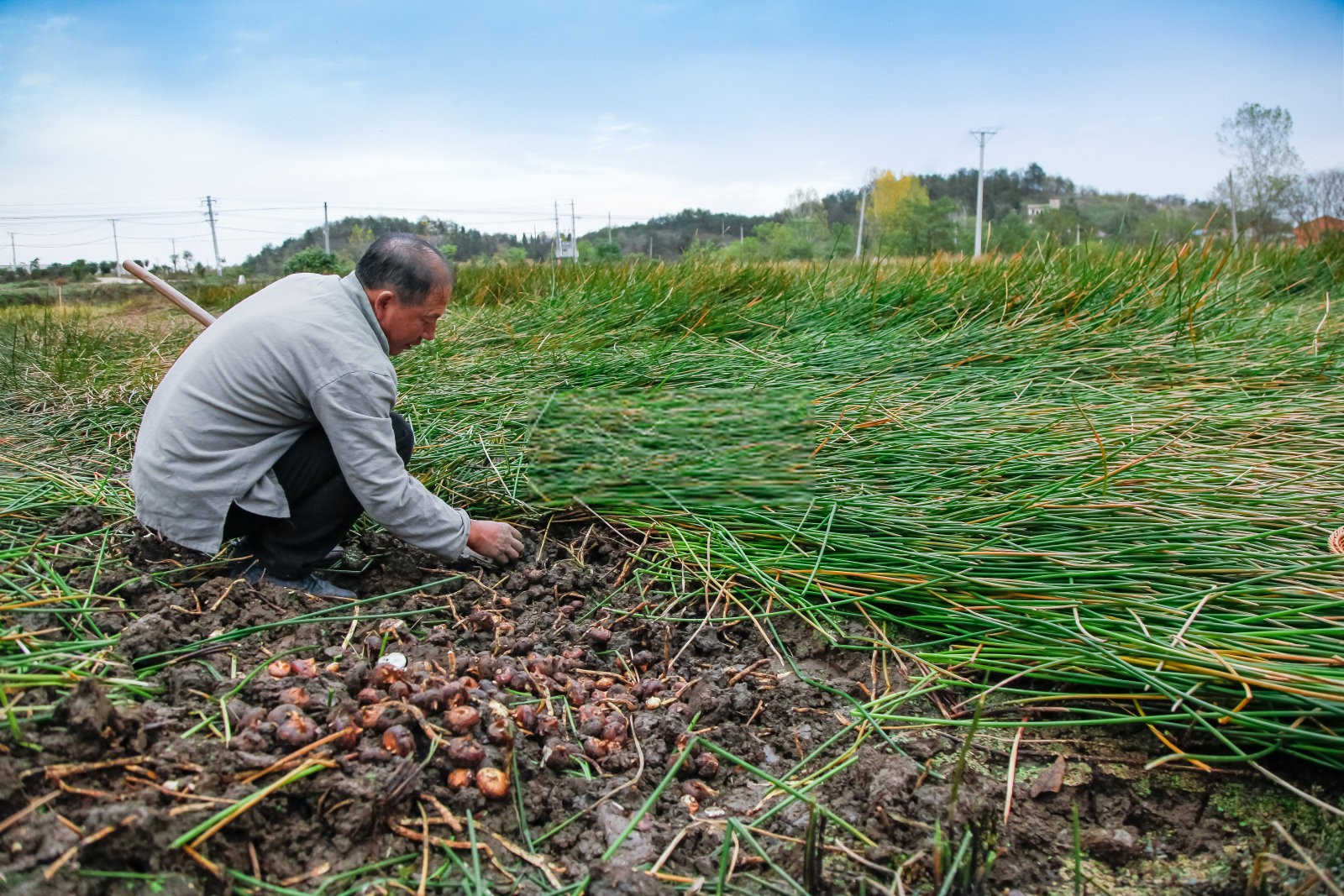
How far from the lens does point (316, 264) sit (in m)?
12.4

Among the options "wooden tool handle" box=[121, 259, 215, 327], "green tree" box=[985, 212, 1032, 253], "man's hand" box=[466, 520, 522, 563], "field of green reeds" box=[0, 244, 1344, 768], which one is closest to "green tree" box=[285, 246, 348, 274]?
"field of green reeds" box=[0, 244, 1344, 768]

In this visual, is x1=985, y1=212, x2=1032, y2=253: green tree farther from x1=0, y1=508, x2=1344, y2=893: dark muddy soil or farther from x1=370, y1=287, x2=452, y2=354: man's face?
x1=0, y1=508, x2=1344, y2=893: dark muddy soil

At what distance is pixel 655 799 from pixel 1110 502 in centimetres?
138

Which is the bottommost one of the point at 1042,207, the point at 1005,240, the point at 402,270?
the point at 402,270

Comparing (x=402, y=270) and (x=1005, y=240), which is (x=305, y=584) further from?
(x=1005, y=240)

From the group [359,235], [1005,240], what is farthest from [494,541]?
[359,235]

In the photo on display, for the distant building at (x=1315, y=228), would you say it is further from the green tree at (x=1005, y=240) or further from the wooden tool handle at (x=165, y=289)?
the wooden tool handle at (x=165, y=289)

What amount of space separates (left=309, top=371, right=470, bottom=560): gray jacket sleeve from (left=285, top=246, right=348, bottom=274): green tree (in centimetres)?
1112

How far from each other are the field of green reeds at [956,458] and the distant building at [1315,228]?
3.15 metres

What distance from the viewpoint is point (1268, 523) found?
2004mm

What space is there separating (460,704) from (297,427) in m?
0.89

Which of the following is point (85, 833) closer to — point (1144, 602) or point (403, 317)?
point (403, 317)

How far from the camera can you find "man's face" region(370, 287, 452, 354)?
6.57 ft

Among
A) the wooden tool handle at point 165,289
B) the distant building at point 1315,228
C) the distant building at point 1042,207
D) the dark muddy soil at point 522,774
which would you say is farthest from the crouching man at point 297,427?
the distant building at point 1042,207
